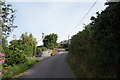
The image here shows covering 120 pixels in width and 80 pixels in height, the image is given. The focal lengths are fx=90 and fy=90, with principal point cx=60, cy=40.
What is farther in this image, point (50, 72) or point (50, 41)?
point (50, 41)

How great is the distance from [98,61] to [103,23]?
239cm

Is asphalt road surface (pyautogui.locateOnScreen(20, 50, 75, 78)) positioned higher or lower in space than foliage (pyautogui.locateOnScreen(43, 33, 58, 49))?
lower

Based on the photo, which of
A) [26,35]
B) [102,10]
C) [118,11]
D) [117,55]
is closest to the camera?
[117,55]

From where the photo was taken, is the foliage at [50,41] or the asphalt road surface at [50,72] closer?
the asphalt road surface at [50,72]

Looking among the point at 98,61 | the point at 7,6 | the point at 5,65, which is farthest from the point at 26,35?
the point at 98,61

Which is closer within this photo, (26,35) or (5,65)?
→ (5,65)

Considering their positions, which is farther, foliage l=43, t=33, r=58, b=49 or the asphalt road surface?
foliage l=43, t=33, r=58, b=49

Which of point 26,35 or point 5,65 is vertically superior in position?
point 26,35

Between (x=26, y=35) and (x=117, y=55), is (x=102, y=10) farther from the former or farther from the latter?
(x=26, y=35)

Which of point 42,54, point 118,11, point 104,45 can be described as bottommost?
point 42,54

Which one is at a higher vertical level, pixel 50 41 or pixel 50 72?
pixel 50 41

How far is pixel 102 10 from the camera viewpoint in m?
7.96

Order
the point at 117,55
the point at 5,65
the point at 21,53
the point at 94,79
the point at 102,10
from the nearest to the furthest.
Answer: the point at 117,55 → the point at 94,79 → the point at 102,10 → the point at 5,65 → the point at 21,53

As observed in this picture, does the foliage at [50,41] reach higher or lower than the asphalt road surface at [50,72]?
higher
